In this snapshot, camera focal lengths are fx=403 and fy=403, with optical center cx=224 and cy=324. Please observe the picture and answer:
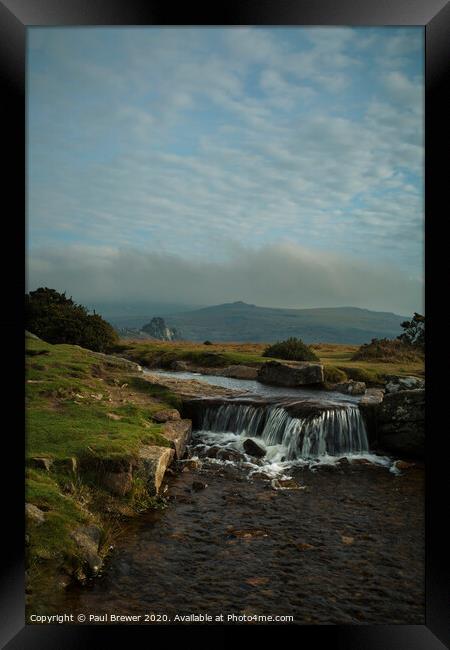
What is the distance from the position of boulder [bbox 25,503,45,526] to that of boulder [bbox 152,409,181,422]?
5.49 metres

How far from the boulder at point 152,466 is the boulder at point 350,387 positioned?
9.03 m

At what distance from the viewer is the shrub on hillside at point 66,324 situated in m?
15.0

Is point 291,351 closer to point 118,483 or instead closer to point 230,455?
point 230,455

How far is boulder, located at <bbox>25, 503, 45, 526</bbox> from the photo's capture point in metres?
5.36

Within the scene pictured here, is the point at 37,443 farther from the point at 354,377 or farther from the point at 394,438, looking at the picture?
the point at 354,377

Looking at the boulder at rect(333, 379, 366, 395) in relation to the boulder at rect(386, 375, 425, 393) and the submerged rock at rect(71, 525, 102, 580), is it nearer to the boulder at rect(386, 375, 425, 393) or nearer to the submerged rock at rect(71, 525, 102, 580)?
the boulder at rect(386, 375, 425, 393)

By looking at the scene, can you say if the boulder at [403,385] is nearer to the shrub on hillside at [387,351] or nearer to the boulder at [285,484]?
the boulder at [285,484]

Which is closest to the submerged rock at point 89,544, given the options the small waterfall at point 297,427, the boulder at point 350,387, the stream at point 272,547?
the stream at point 272,547

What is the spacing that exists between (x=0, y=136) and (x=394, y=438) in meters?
10.7

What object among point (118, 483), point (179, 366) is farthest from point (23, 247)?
point (179, 366)

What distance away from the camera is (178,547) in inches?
239

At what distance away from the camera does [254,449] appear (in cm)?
1062

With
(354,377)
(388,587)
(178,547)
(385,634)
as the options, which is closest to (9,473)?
(178,547)

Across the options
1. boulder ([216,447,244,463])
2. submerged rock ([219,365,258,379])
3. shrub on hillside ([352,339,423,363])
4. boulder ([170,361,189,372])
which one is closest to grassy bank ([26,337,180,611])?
boulder ([216,447,244,463])
